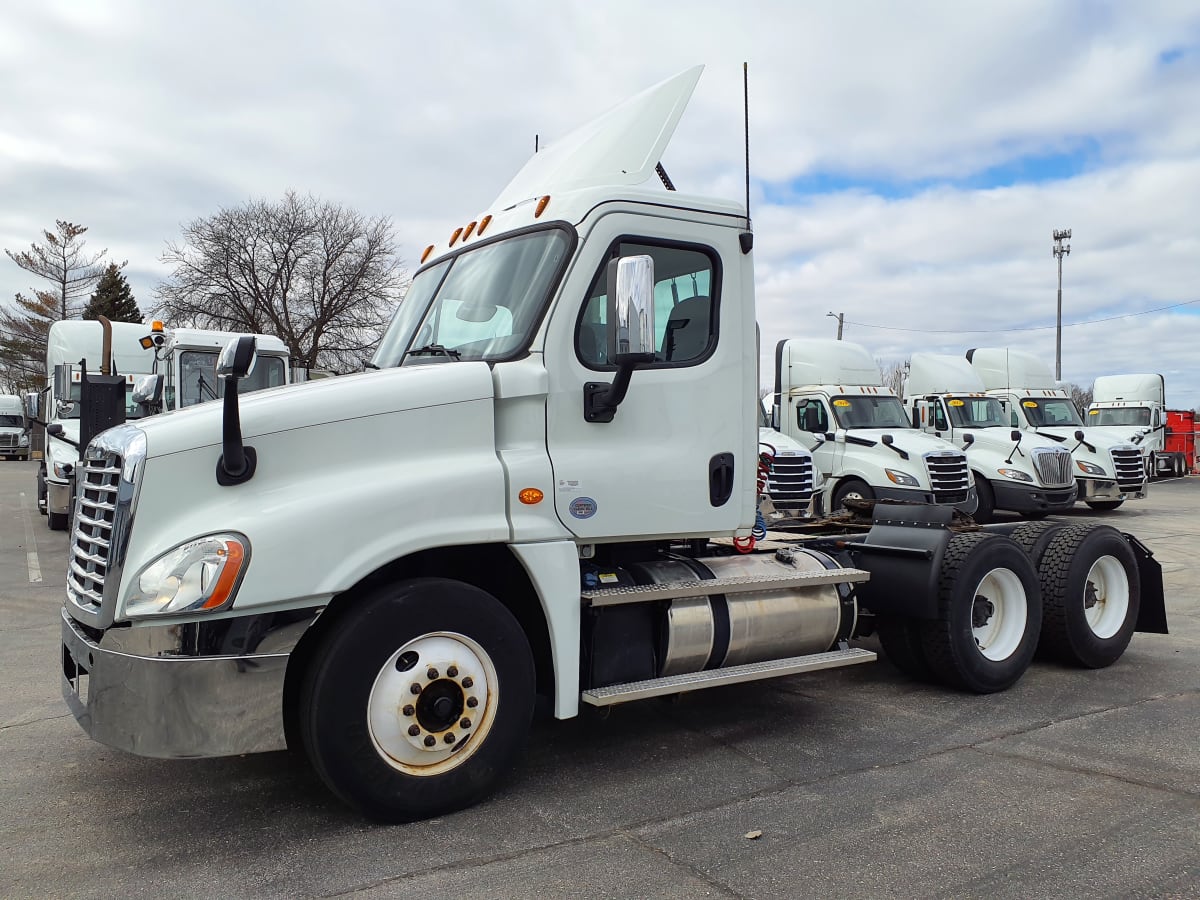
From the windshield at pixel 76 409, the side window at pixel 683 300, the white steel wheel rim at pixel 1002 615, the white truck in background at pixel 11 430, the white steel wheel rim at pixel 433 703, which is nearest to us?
the white steel wheel rim at pixel 433 703

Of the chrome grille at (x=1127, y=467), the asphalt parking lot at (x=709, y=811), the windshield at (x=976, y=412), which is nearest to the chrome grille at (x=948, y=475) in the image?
the windshield at (x=976, y=412)

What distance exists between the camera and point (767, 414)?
17.9 m

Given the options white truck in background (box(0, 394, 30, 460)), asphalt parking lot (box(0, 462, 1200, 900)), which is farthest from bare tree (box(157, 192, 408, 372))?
asphalt parking lot (box(0, 462, 1200, 900))

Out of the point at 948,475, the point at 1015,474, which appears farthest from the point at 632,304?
the point at 1015,474

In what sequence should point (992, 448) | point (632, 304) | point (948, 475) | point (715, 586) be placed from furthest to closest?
point (992, 448) < point (948, 475) < point (715, 586) < point (632, 304)

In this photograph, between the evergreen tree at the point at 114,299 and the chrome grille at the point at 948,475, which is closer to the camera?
the chrome grille at the point at 948,475

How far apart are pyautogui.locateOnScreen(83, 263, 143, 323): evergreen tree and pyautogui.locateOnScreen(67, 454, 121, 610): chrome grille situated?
6297cm

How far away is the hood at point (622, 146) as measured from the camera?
5.15 meters

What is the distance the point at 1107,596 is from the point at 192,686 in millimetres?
6098

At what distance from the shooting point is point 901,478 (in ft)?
50.4

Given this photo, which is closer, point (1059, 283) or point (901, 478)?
point (901, 478)

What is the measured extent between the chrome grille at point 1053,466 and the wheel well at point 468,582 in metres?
14.7

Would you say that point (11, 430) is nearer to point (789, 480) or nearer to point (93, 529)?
point (789, 480)

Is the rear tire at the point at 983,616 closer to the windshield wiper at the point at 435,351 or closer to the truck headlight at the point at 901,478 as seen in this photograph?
the windshield wiper at the point at 435,351
